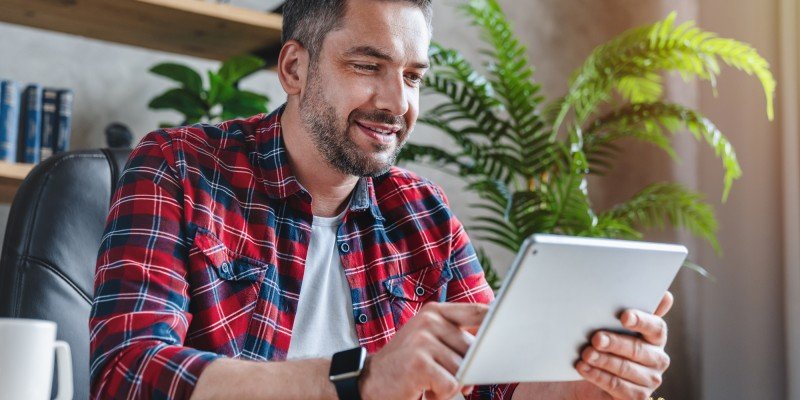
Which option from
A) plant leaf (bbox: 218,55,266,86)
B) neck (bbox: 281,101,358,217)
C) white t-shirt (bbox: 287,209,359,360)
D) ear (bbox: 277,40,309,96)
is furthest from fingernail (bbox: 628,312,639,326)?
plant leaf (bbox: 218,55,266,86)

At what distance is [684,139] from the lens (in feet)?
9.12

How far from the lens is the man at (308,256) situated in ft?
3.04

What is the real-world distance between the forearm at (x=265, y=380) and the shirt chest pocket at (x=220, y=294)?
206 mm

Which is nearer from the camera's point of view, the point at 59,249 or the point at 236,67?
the point at 59,249

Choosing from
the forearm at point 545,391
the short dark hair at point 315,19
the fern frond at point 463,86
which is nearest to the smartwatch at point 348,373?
the forearm at point 545,391

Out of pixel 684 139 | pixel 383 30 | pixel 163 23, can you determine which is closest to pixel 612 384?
pixel 383 30

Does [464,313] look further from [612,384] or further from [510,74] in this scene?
[510,74]

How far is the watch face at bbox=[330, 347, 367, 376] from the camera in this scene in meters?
0.86

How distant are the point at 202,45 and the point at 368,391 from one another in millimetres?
1615

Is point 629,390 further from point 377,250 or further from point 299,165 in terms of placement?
point 299,165

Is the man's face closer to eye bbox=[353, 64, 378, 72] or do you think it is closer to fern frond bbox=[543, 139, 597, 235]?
eye bbox=[353, 64, 378, 72]

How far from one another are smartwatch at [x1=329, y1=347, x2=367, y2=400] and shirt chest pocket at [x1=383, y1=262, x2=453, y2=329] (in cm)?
43

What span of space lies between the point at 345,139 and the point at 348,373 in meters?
0.53

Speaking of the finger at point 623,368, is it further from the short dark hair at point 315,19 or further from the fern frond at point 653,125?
the fern frond at point 653,125
